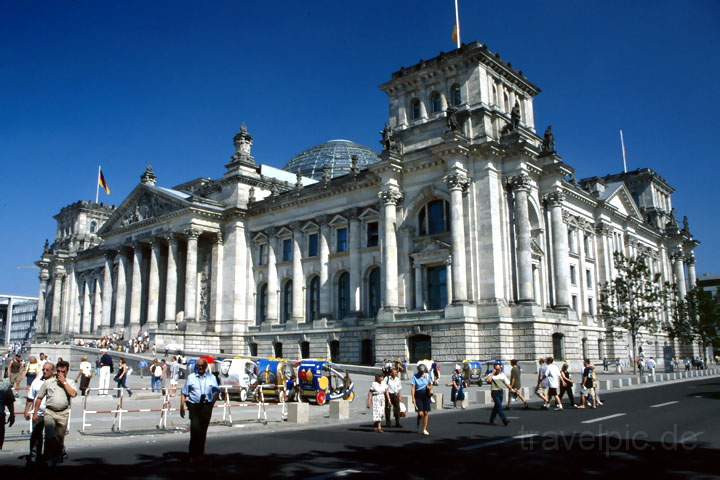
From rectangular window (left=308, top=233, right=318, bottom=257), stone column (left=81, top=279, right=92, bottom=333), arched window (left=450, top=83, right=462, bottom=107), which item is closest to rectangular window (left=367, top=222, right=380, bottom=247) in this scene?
rectangular window (left=308, top=233, right=318, bottom=257)

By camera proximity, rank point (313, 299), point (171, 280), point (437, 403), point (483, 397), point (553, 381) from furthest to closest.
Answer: point (171, 280) → point (313, 299) → point (483, 397) → point (437, 403) → point (553, 381)

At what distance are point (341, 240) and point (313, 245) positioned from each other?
3381mm

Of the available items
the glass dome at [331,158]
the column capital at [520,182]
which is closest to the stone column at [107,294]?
the glass dome at [331,158]

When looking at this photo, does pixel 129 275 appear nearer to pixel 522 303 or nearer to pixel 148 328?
pixel 148 328

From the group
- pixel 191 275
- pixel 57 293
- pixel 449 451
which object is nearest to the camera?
pixel 449 451

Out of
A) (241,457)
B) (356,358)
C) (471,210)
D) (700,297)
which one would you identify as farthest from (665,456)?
(700,297)

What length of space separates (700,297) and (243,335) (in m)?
44.6

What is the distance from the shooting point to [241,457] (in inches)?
478

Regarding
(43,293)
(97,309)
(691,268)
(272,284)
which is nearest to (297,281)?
(272,284)

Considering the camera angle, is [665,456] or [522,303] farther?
[522,303]

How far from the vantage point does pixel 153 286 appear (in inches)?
2261

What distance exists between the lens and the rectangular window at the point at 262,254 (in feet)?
185

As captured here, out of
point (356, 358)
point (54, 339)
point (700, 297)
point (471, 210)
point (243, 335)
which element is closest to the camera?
point (471, 210)

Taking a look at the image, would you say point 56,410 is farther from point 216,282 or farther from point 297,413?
point 216,282
